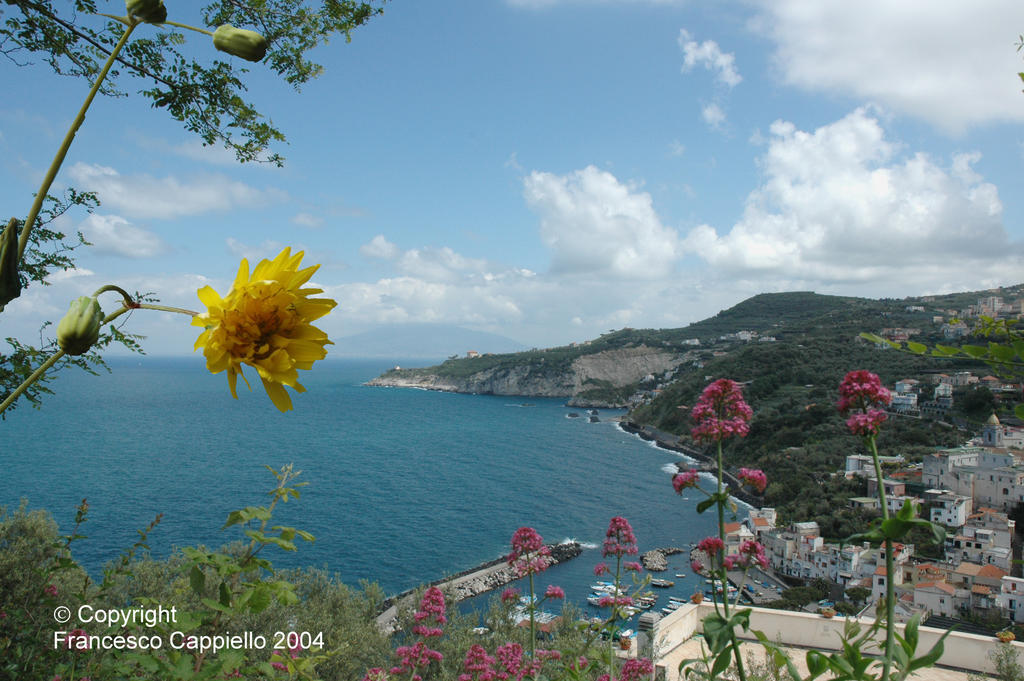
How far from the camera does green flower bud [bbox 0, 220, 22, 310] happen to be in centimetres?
46

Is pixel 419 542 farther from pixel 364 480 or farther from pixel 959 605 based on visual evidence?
pixel 959 605

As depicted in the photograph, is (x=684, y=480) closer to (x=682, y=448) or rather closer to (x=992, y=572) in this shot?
(x=992, y=572)

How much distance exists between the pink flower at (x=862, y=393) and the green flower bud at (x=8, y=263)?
136 cm

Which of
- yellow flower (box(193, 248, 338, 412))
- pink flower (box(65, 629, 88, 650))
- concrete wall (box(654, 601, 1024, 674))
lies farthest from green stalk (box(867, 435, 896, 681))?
concrete wall (box(654, 601, 1024, 674))

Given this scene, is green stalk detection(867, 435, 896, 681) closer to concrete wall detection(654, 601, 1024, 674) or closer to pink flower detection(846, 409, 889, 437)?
pink flower detection(846, 409, 889, 437)

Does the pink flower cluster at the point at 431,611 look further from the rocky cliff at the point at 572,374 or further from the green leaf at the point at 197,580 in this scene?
the rocky cliff at the point at 572,374

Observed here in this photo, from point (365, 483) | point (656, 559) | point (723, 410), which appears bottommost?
point (656, 559)

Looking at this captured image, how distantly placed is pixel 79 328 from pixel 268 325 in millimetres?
154

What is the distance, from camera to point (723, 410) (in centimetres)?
143

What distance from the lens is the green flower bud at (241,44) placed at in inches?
24.3

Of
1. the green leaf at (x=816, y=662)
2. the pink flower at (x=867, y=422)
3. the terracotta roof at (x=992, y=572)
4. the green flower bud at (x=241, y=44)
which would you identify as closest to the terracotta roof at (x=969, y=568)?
the terracotta roof at (x=992, y=572)

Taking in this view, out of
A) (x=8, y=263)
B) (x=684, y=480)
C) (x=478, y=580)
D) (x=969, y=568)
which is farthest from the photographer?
(x=478, y=580)

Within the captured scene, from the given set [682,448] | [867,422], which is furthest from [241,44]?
[682,448]

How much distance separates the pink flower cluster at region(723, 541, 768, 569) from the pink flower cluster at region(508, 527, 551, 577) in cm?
108
